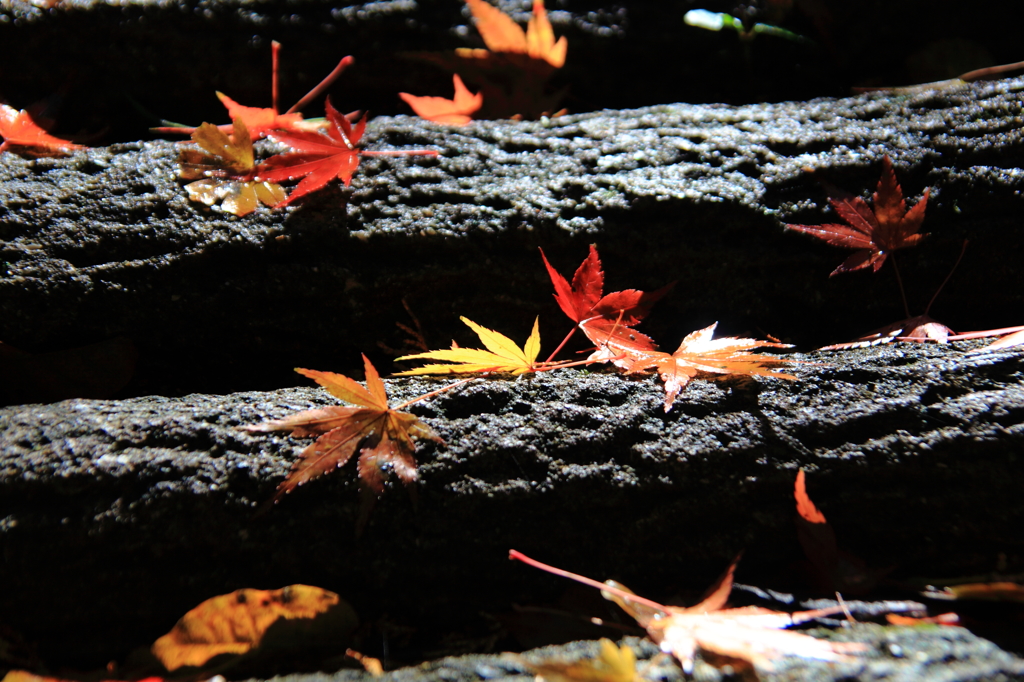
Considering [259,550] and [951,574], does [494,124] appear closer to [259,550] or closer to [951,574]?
[259,550]

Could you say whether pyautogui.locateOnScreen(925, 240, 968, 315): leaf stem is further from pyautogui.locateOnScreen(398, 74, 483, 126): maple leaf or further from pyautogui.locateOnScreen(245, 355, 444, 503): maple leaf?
pyautogui.locateOnScreen(398, 74, 483, 126): maple leaf

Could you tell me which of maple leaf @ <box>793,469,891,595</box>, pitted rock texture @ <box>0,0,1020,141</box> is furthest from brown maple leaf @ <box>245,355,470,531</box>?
pitted rock texture @ <box>0,0,1020,141</box>

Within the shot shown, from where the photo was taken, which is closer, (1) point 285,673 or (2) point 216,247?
(1) point 285,673

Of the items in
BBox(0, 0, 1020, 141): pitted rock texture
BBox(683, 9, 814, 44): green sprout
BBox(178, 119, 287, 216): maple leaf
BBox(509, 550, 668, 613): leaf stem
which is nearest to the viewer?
BBox(509, 550, 668, 613): leaf stem

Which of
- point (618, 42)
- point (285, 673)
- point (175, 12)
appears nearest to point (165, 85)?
point (175, 12)

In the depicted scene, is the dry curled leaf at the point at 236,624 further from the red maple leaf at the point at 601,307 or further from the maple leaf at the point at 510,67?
the maple leaf at the point at 510,67

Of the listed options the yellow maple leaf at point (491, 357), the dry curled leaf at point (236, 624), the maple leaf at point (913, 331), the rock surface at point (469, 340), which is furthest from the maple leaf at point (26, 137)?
the maple leaf at point (913, 331)
